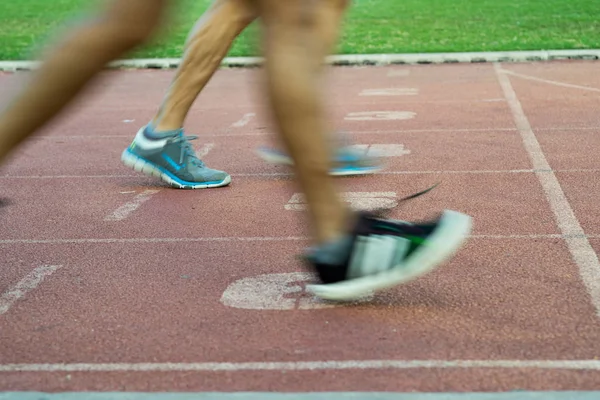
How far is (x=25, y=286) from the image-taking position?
3.75m

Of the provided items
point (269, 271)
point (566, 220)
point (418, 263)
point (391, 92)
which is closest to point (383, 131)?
point (391, 92)

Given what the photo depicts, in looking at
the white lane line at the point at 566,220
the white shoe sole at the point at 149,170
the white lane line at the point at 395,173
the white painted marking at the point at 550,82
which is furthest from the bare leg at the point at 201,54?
the white painted marking at the point at 550,82

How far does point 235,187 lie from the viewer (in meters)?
5.63

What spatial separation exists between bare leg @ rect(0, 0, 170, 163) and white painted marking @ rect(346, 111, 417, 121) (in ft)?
18.3

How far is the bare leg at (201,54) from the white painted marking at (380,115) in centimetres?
327

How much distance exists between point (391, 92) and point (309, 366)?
26.2ft

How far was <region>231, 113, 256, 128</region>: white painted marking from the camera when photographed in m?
8.31

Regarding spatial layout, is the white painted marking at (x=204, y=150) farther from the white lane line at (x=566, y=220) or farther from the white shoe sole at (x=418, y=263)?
the white shoe sole at (x=418, y=263)

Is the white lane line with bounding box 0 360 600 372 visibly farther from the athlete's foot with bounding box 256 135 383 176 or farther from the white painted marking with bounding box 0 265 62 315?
the athlete's foot with bounding box 256 135 383 176

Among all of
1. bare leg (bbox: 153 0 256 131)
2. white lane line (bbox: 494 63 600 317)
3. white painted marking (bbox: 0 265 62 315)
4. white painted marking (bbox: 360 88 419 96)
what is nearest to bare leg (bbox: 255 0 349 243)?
white lane line (bbox: 494 63 600 317)

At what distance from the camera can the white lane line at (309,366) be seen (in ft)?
9.21

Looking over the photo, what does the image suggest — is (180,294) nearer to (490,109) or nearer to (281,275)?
(281,275)

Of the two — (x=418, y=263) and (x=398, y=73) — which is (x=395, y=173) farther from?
(x=398, y=73)

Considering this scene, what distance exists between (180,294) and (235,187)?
2.07 meters
